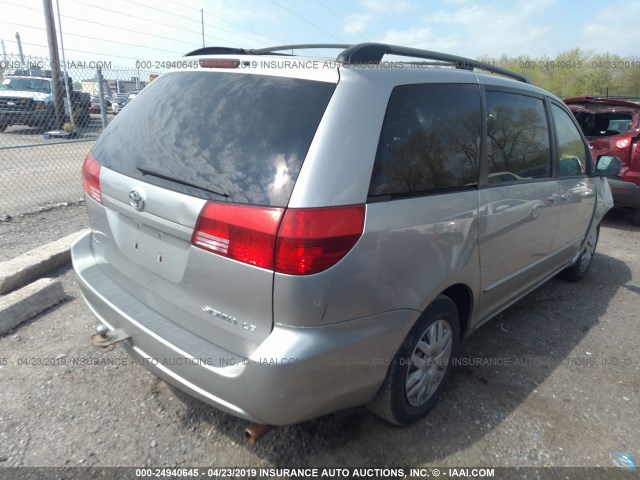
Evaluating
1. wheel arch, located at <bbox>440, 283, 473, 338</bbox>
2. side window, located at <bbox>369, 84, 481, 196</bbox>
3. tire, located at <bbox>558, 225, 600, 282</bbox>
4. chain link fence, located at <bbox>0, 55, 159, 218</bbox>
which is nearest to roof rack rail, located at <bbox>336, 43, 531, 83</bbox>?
side window, located at <bbox>369, 84, 481, 196</bbox>

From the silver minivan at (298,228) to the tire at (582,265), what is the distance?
2.29 metres

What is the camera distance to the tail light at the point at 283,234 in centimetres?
159

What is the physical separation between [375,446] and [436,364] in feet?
1.77

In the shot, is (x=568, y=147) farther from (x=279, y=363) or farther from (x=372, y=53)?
(x=279, y=363)

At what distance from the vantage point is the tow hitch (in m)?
2.04

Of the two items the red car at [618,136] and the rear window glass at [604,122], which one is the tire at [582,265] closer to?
the red car at [618,136]

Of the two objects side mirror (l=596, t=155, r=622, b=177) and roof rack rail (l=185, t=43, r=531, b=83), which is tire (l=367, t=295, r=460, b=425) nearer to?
roof rack rail (l=185, t=43, r=531, b=83)

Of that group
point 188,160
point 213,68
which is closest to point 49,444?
point 188,160

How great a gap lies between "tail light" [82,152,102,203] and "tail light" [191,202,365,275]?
92 centimetres

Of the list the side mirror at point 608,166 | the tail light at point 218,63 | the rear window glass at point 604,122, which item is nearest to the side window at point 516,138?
the side mirror at point 608,166

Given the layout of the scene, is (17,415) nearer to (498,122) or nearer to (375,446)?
(375,446)

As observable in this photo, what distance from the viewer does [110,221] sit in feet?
7.32

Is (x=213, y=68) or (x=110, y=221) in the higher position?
(x=213, y=68)

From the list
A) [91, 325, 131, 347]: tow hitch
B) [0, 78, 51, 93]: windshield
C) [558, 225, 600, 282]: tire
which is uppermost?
[0, 78, 51, 93]: windshield
